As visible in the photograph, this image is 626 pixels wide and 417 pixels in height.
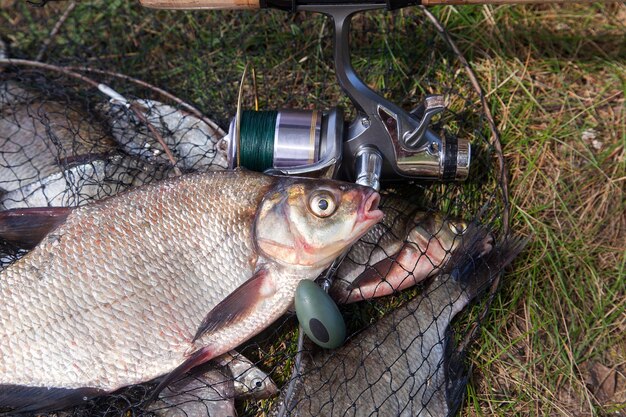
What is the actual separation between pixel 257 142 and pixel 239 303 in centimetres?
62

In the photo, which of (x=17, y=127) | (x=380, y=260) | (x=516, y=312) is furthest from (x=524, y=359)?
(x=17, y=127)

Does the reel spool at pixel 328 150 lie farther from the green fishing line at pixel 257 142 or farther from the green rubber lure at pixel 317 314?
the green rubber lure at pixel 317 314

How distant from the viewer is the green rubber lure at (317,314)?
2.25 metres

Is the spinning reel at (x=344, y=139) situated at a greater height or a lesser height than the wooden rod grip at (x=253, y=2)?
lesser

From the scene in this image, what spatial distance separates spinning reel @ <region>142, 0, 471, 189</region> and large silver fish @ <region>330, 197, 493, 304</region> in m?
0.24

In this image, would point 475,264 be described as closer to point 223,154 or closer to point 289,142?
point 289,142

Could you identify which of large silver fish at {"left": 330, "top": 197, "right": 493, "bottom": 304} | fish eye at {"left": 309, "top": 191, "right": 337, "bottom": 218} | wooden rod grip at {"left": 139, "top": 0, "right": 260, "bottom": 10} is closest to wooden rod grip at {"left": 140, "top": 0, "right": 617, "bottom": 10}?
wooden rod grip at {"left": 139, "top": 0, "right": 260, "bottom": 10}

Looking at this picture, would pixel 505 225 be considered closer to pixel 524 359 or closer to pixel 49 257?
pixel 524 359

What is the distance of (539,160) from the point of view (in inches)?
122

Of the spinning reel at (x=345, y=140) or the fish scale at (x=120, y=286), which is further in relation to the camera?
the spinning reel at (x=345, y=140)

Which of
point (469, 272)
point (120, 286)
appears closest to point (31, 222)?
point (120, 286)

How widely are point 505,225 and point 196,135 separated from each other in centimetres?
140

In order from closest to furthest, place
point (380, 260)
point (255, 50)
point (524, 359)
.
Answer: point (380, 260)
point (524, 359)
point (255, 50)

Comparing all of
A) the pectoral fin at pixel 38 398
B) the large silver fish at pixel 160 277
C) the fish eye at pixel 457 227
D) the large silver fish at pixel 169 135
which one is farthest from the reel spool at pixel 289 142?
the pectoral fin at pixel 38 398
